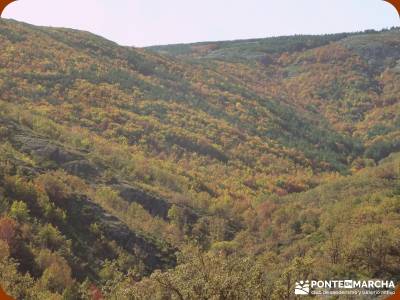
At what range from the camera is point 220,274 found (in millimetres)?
16625

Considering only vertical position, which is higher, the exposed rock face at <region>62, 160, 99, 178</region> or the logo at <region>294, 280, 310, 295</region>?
the logo at <region>294, 280, 310, 295</region>

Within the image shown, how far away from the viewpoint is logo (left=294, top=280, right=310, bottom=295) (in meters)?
16.8

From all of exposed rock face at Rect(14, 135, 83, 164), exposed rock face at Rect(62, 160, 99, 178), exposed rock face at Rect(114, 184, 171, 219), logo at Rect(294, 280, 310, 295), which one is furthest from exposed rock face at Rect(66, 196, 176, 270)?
logo at Rect(294, 280, 310, 295)

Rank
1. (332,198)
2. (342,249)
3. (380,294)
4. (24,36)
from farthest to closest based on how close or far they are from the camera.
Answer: (24,36) → (332,198) → (342,249) → (380,294)

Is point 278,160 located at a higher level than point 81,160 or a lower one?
lower

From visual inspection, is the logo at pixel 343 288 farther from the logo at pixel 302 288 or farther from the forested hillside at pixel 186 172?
the forested hillside at pixel 186 172

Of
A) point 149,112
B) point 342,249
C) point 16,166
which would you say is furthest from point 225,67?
point 342,249

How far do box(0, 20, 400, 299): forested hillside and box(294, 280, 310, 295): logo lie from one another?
0.30m

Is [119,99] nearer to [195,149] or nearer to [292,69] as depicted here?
[195,149]

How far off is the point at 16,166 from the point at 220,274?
87.2ft

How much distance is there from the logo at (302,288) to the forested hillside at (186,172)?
0.30 meters

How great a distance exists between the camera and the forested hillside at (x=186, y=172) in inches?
1026

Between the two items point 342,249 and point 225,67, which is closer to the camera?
point 342,249

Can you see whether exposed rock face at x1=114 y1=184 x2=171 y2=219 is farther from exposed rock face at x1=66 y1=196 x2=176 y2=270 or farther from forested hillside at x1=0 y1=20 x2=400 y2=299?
exposed rock face at x1=66 y1=196 x2=176 y2=270
